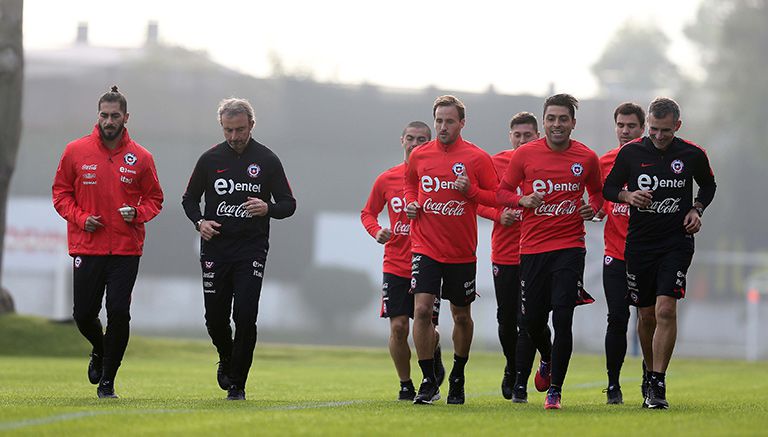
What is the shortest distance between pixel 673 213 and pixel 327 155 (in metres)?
55.2

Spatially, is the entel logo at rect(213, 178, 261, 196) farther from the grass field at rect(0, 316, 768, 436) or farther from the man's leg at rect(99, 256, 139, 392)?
the grass field at rect(0, 316, 768, 436)

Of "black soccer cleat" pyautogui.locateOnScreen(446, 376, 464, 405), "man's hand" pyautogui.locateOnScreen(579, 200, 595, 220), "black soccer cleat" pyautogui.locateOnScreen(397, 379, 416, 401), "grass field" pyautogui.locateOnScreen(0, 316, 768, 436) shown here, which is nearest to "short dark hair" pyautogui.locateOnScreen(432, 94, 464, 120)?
"man's hand" pyautogui.locateOnScreen(579, 200, 595, 220)

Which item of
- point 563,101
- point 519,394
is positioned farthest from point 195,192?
point 519,394

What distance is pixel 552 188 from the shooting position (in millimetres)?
11500

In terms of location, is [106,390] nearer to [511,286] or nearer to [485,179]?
[485,179]

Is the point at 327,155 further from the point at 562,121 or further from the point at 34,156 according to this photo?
the point at 562,121

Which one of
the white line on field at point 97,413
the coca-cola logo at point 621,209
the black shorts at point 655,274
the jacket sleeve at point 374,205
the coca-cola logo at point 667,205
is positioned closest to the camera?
the white line on field at point 97,413

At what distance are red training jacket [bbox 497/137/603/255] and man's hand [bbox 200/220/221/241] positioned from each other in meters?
2.22

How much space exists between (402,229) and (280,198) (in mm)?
1358

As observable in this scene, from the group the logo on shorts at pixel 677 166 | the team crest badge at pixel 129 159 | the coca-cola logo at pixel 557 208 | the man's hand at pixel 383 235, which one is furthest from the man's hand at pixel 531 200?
the team crest badge at pixel 129 159

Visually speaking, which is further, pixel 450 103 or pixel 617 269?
pixel 617 269

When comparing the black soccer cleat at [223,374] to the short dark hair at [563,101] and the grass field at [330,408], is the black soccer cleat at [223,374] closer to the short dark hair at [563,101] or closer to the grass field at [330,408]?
the grass field at [330,408]

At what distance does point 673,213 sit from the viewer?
11367mm

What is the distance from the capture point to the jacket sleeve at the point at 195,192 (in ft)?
39.1
